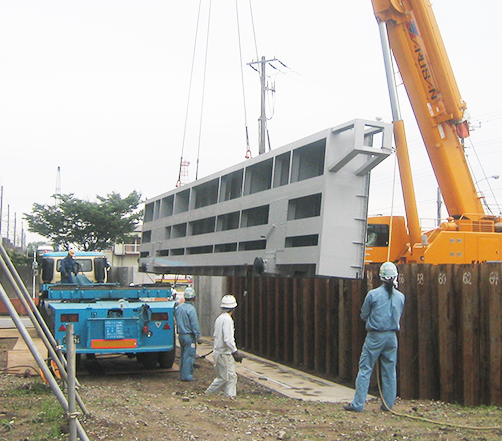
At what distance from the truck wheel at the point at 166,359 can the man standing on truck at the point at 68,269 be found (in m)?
3.77

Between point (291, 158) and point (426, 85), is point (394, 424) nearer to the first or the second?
point (291, 158)

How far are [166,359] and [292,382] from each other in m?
2.44

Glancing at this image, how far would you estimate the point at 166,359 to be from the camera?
1202cm

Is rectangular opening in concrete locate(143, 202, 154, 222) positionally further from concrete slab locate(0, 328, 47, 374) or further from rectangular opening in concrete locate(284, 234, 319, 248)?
rectangular opening in concrete locate(284, 234, 319, 248)

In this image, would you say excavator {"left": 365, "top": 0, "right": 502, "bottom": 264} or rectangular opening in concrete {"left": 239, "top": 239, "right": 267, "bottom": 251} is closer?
rectangular opening in concrete {"left": 239, "top": 239, "right": 267, "bottom": 251}

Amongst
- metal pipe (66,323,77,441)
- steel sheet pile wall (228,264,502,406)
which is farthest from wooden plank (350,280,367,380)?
metal pipe (66,323,77,441)

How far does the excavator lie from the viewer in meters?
14.2

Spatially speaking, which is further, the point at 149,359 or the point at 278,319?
the point at 278,319

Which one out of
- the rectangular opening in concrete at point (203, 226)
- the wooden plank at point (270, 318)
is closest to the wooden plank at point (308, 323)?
the wooden plank at point (270, 318)

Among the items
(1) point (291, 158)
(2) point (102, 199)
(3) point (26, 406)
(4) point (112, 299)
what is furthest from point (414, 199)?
(2) point (102, 199)

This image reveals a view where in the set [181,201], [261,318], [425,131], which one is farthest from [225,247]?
[425,131]

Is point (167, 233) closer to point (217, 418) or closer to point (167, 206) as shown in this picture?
point (167, 206)

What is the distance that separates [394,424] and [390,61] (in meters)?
9.38

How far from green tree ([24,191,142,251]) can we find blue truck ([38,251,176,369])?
31.6 m
